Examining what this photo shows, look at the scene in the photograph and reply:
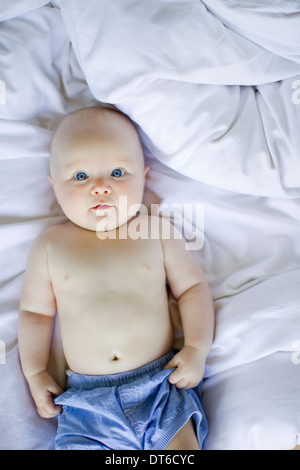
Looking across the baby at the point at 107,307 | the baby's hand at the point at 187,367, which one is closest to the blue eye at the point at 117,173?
the baby at the point at 107,307

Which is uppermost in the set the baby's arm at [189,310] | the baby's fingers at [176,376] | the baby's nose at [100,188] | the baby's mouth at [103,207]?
the baby's nose at [100,188]

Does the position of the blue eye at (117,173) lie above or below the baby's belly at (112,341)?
above

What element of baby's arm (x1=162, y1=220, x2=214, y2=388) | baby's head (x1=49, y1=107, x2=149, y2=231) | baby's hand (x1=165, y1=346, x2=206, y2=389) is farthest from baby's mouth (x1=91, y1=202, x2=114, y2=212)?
baby's hand (x1=165, y1=346, x2=206, y2=389)

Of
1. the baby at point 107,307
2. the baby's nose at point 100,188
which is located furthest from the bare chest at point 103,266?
the baby's nose at point 100,188

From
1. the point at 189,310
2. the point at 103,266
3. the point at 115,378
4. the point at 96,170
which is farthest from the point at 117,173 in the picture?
the point at 115,378

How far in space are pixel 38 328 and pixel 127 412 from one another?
0.95ft

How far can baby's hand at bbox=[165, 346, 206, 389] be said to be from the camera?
104cm

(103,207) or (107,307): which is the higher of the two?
(103,207)

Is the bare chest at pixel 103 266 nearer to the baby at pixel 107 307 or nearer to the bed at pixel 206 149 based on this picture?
the baby at pixel 107 307

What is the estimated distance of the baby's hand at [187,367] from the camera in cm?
104

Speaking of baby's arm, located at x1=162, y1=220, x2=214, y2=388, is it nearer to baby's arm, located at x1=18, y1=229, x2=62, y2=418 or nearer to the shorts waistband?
the shorts waistband

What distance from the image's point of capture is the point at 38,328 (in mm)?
1097

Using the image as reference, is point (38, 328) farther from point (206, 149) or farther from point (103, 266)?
point (206, 149)

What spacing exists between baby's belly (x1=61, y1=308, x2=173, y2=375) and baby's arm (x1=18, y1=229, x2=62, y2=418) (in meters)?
0.07
